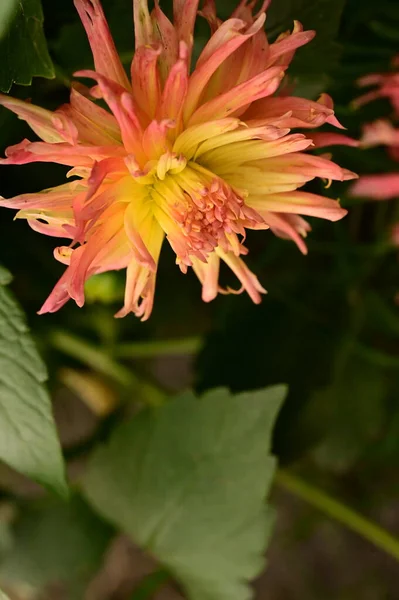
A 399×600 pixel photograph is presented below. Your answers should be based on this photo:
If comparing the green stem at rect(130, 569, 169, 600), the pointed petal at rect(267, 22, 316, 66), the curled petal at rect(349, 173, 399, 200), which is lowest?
the green stem at rect(130, 569, 169, 600)

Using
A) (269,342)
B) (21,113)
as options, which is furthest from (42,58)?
(269,342)

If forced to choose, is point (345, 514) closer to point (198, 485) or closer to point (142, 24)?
point (198, 485)

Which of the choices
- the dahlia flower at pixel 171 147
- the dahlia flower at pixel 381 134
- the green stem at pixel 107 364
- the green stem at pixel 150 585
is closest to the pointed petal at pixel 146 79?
the dahlia flower at pixel 171 147

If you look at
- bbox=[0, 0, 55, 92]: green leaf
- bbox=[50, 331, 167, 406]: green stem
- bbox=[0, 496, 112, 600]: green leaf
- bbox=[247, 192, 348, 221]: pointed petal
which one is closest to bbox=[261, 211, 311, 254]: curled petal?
bbox=[247, 192, 348, 221]: pointed petal

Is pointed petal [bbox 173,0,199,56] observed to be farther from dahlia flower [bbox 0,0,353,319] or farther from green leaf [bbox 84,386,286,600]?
green leaf [bbox 84,386,286,600]

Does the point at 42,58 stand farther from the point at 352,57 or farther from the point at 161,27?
the point at 352,57

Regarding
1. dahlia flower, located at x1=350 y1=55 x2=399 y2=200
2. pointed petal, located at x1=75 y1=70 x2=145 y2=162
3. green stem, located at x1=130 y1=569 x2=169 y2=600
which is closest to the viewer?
pointed petal, located at x1=75 y1=70 x2=145 y2=162

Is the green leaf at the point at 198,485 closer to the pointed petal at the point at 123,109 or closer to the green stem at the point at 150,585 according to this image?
the green stem at the point at 150,585
